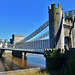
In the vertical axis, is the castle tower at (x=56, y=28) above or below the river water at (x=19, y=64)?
above

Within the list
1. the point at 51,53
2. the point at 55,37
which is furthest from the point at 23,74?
the point at 55,37

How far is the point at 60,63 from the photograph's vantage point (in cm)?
1234

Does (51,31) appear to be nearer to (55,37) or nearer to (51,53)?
(55,37)

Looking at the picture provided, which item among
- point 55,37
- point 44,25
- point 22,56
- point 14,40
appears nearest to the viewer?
point 55,37

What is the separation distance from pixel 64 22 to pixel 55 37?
2.65 metres

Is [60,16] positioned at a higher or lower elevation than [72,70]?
higher

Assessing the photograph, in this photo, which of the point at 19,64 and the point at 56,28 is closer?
the point at 56,28

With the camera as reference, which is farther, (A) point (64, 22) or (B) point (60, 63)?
(A) point (64, 22)

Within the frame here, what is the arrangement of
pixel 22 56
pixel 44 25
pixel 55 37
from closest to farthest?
1. pixel 55 37
2. pixel 44 25
3. pixel 22 56

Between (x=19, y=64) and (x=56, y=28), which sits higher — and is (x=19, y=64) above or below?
below

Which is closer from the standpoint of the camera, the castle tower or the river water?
the castle tower

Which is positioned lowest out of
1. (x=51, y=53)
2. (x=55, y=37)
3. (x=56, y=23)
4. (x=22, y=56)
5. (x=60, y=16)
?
(x=22, y=56)

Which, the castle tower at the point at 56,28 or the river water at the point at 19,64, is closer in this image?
the castle tower at the point at 56,28

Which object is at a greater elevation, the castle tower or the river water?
the castle tower
